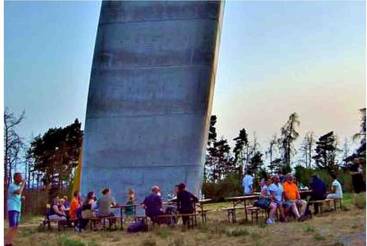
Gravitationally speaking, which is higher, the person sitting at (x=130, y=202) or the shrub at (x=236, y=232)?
the person sitting at (x=130, y=202)

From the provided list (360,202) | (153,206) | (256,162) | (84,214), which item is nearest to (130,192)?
(84,214)

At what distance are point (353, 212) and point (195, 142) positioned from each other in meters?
2.93

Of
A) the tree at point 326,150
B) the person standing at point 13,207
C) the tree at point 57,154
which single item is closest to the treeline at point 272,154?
the tree at point 326,150

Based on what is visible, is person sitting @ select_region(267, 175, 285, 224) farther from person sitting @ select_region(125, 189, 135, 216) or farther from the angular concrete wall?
the angular concrete wall

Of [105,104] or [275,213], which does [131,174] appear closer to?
[105,104]

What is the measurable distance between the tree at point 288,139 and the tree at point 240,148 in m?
1.38

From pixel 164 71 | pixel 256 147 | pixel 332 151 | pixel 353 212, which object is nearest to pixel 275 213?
pixel 353 212

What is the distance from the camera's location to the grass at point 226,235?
6.72 metres

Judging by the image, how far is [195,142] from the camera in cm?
1087

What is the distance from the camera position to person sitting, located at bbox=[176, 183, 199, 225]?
8.69 metres

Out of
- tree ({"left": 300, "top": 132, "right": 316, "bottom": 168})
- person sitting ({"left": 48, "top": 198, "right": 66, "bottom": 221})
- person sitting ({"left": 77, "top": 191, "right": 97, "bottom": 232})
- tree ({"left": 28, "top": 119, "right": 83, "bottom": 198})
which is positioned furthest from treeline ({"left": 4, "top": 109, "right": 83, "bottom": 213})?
tree ({"left": 300, "top": 132, "right": 316, "bottom": 168})

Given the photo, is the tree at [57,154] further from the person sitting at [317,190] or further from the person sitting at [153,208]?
the person sitting at [317,190]

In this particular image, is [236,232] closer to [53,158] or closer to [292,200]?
[292,200]

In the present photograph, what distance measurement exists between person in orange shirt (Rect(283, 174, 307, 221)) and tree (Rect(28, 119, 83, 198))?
347 inches
